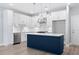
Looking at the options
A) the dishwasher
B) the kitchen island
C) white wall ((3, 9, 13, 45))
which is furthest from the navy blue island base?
the dishwasher

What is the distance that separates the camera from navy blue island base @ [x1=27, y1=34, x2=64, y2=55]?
414 cm

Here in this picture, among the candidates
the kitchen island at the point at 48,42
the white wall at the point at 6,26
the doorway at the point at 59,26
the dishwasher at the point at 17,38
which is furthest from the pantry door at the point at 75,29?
the white wall at the point at 6,26

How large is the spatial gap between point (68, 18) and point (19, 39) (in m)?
3.90

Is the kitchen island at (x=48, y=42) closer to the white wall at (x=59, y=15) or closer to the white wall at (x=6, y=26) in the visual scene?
the white wall at (x=6, y=26)

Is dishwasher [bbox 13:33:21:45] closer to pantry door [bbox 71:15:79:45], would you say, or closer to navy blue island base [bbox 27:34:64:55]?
navy blue island base [bbox 27:34:64:55]

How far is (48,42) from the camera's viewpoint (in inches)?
174

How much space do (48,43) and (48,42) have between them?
0.16ft

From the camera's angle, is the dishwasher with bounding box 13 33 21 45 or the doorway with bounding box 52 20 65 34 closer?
the doorway with bounding box 52 20 65 34

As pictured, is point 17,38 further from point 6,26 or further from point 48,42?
point 48,42

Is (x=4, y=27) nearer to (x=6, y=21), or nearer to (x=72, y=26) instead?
(x=6, y=21)

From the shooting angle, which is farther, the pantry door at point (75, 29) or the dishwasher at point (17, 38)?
the dishwasher at point (17, 38)

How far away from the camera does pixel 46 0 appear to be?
352cm

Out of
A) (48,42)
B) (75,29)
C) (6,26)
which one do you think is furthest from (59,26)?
(6,26)

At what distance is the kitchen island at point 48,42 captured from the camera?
13.6 ft
